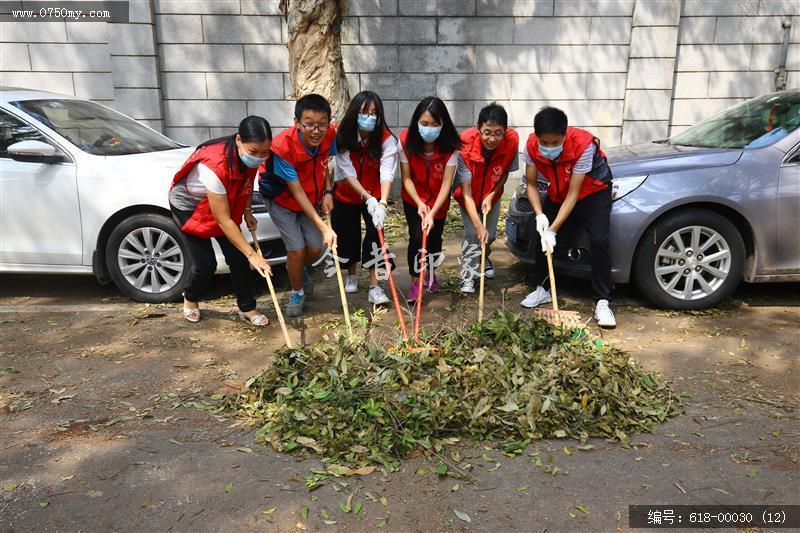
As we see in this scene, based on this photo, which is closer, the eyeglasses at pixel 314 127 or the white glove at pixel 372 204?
the eyeglasses at pixel 314 127

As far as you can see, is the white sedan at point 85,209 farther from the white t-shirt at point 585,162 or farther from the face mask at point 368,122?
the white t-shirt at point 585,162

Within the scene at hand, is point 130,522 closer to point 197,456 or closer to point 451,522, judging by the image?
point 197,456

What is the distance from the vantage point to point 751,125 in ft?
16.4

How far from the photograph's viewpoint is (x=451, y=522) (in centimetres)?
257

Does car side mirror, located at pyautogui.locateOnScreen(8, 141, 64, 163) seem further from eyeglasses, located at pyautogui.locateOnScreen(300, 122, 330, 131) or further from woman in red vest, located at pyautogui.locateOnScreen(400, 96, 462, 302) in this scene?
woman in red vest, located at pyautogui.locateOnScreen(400, 96, 462, 302)

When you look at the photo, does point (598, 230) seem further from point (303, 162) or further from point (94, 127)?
point (94, 127)

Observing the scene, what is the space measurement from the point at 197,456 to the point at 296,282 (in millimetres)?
1988

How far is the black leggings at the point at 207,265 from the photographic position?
14.6 feet

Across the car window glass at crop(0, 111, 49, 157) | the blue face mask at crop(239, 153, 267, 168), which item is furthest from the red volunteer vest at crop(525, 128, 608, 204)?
the car window glass at crop(0, 111, 49, 157)

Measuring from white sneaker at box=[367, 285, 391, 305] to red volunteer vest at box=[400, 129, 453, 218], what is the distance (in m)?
0.75

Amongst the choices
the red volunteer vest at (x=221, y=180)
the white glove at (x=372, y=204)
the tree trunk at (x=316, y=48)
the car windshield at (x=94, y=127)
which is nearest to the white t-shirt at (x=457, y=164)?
the white glove at (x=372, y=204)

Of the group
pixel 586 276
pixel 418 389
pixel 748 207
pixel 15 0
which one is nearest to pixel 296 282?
pixel 418 389

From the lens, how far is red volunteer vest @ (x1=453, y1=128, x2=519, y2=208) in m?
4.81
